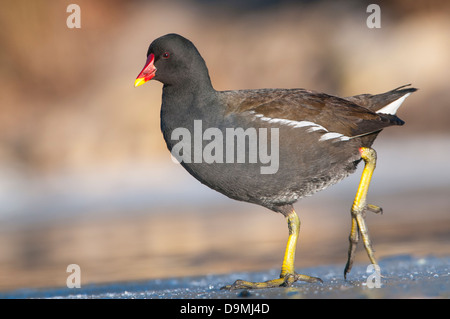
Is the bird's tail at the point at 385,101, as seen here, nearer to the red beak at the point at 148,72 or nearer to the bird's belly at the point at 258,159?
the bird's belly at the point at 258,159

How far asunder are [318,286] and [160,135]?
929 centimetres

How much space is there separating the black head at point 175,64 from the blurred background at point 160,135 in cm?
210

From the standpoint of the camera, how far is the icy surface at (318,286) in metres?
4.16

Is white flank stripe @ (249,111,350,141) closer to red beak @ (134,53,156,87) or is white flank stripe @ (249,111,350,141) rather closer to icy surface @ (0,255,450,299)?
red beak @ (134,53,156,87)

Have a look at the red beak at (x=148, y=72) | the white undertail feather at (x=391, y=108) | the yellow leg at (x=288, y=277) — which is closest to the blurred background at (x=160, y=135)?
the yellow leg at (x=288, y=277)

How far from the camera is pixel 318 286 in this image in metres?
4.63

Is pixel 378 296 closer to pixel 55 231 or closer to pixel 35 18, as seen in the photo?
pixel 55 231

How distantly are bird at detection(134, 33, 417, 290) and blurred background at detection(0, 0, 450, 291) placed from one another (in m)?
1.59

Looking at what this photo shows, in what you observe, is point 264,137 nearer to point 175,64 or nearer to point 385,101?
point 175,64

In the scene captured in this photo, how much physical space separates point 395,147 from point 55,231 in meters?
6.70

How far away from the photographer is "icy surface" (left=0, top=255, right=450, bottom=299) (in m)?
4.16

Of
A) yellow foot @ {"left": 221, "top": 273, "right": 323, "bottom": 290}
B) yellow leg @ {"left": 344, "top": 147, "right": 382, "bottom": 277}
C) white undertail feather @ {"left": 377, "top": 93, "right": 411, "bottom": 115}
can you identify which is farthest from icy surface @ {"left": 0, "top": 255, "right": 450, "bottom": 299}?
white undertail feather @ {"left": 377, "top": 93, "right": 411, "bottom": 115}

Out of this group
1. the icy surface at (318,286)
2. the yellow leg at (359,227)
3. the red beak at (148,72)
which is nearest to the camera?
the icy surface at (318,286)

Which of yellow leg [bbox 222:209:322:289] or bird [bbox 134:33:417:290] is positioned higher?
bird [bbox 134:33:417:290]
